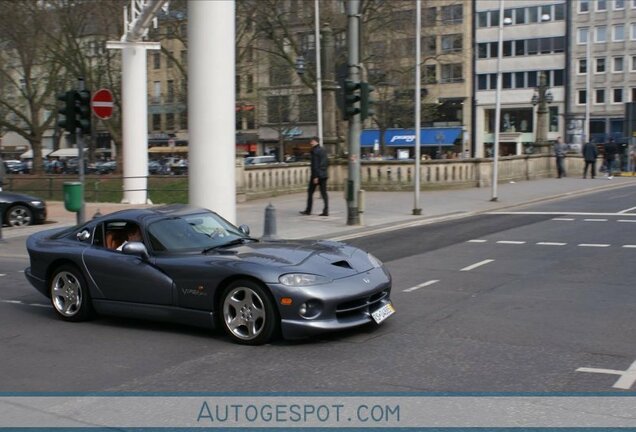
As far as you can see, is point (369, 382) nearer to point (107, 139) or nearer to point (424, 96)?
point (424, 96)

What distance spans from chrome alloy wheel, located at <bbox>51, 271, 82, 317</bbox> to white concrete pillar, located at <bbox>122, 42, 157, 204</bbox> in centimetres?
1788

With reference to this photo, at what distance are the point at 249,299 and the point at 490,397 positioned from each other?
266cm

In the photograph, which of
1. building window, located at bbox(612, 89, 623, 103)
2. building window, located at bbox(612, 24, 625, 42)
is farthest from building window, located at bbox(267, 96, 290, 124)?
building window, located at bbox(612, 24, 625, 42)

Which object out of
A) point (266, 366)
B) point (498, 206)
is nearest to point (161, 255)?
point (266, 366)

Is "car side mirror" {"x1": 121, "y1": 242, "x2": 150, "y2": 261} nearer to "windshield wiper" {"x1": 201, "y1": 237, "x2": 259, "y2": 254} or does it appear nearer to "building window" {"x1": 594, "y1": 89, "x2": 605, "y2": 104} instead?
"windshield wiper" {"x1": 201, "y1": 237, "x2": 259, "y2": 254}

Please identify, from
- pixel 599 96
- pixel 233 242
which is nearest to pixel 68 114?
pixel 233 242

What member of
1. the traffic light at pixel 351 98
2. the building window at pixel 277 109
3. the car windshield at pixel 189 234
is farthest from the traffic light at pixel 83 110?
the building window at pixel 277 109

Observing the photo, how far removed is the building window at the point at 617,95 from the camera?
7712 cm

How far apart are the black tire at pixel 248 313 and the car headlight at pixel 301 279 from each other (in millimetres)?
215

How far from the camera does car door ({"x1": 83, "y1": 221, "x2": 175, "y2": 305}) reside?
7844mm

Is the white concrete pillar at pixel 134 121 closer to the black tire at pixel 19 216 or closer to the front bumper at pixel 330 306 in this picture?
the black tire at pixel 19 216

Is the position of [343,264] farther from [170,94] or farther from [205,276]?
[170,94]

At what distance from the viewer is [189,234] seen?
830 centimetres

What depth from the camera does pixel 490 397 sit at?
546 centimetres
